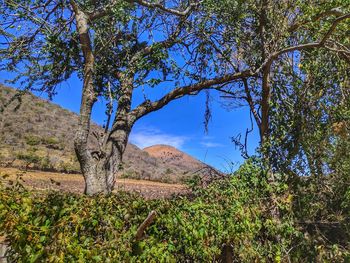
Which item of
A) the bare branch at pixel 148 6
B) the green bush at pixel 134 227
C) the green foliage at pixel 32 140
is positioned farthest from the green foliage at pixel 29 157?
the green bush at pixel 134 227

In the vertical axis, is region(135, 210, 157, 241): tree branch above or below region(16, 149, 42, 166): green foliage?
below

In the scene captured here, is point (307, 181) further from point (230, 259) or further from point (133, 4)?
point (133, 4)

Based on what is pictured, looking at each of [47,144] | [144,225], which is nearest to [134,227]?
[144,225]

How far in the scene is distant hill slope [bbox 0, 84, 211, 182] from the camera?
2744 centimetres

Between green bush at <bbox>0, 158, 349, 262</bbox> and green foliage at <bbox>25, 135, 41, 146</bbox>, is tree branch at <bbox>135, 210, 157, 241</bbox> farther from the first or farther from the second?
green foliage at <bbox>25, 135, 41, 146</bbox>

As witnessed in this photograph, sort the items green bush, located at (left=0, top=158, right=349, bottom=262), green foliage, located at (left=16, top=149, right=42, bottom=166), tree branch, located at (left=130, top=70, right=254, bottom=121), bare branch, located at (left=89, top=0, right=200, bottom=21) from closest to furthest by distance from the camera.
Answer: green bush, located at (left=0, top=158, right=349, bottom=262), bare branch, located at (left=89, top=0, right=200, bottom=21), tree branch, located at (left=130, top=70, right=254, bottom=121), green foliage, located at (left=16, top=149, right=42, bottom=166)

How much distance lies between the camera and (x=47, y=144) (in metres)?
33.9

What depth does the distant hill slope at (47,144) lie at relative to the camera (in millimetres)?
27438

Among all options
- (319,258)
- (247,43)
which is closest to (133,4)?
(247,43)

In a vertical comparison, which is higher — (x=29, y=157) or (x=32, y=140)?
(x=32, y=140)

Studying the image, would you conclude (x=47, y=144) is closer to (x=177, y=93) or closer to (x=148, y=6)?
(x=177, y=93)

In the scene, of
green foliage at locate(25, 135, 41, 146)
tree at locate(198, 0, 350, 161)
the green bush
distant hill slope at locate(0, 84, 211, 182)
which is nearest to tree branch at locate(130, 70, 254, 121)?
tree at locate(198, 0, 350, 161)

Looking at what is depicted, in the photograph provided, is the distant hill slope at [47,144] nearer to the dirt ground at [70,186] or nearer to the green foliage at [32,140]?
the green foliage at [32,140]

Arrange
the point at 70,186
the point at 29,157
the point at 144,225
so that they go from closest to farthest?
the point at 144,225
the point at 70,186
the point at 29,157
